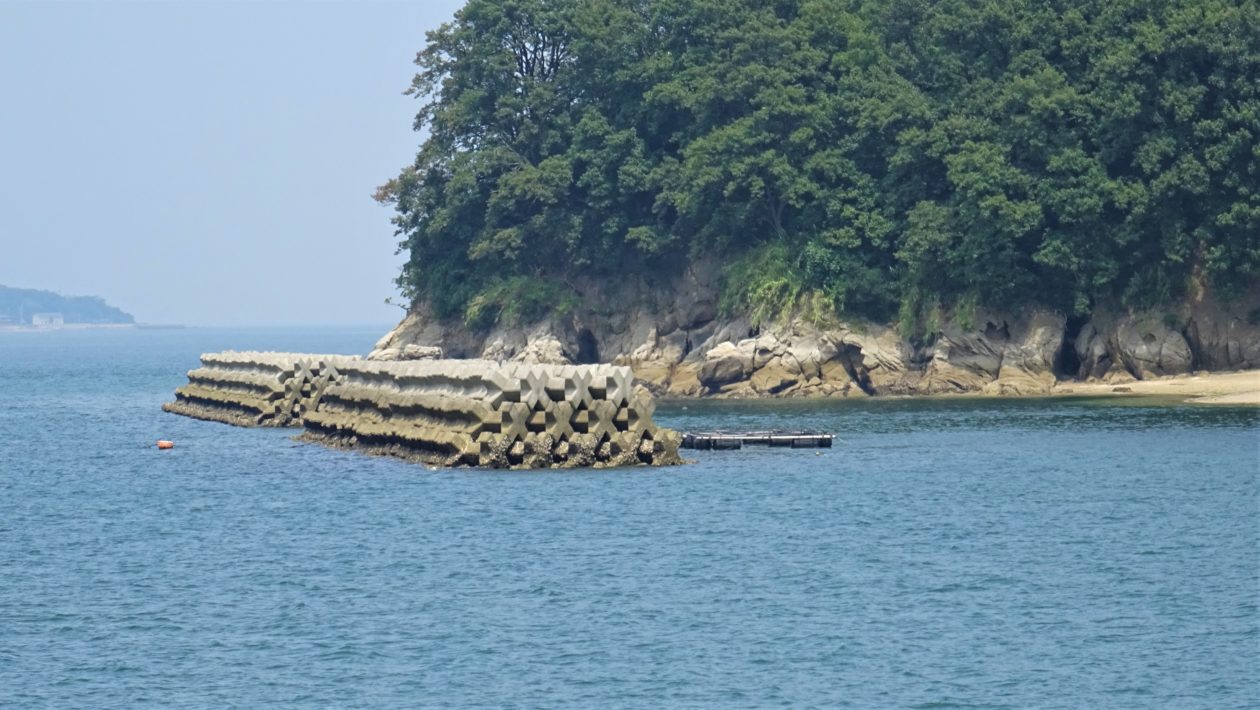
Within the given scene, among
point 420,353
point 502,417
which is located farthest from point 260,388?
point 502,417

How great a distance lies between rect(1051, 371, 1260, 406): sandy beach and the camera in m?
78.8

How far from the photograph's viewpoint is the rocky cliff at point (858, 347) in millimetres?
86000

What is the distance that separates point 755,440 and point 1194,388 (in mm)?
23200

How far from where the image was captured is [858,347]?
92188mm

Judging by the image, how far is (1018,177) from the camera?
86.7 m

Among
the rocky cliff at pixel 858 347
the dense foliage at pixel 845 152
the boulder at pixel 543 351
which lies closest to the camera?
the dense foliage at pixel 845 152

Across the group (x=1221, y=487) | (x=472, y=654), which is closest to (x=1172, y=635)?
(x=472, y=654)

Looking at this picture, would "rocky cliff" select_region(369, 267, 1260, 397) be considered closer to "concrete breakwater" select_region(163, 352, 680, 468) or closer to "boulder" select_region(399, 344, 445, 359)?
"boulder" select_region(399, 344, 445, 359)

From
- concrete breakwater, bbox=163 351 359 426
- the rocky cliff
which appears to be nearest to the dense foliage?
the rocky cliff

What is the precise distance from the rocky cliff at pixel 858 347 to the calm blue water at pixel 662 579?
54.9ft

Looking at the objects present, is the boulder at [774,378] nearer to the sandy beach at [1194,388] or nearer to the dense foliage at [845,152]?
the dense foliage at [845,152]

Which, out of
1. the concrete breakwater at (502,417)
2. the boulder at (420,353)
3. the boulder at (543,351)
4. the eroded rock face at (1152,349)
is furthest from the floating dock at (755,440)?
the boulder at (420,353)

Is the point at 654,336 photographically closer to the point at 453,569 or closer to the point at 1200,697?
the point at 453,569

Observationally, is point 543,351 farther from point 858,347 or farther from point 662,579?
point 662,579
